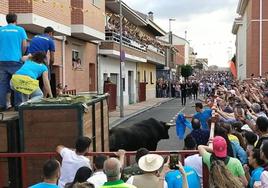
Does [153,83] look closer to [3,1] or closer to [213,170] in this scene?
[3,1]

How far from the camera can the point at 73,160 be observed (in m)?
6.24

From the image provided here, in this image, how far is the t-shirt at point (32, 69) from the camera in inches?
313

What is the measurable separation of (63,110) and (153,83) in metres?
50.2

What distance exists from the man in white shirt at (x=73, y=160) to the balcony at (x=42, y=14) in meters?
11.9

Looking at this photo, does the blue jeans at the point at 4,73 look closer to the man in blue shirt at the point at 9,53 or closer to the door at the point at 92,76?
the man in blue shirt at the point at 9,53

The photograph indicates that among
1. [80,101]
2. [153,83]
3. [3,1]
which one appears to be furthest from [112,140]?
[153,83]

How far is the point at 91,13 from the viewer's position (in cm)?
2531

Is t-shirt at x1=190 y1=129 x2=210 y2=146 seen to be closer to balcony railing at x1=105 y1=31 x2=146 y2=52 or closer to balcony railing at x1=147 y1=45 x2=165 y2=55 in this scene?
balcony railing at x1=105 y1=31 x2=146 y2=52

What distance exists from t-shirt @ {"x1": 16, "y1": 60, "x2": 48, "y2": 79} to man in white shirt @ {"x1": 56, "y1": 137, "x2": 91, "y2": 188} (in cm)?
204

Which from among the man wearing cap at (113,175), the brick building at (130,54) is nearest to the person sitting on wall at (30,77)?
the man wearing cap at (113,175)

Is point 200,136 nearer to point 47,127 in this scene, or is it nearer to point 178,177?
point 47,127

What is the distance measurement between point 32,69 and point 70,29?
14649mm

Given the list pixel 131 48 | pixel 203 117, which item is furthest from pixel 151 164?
pixel 131 48

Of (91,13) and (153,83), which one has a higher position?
(91,13)
